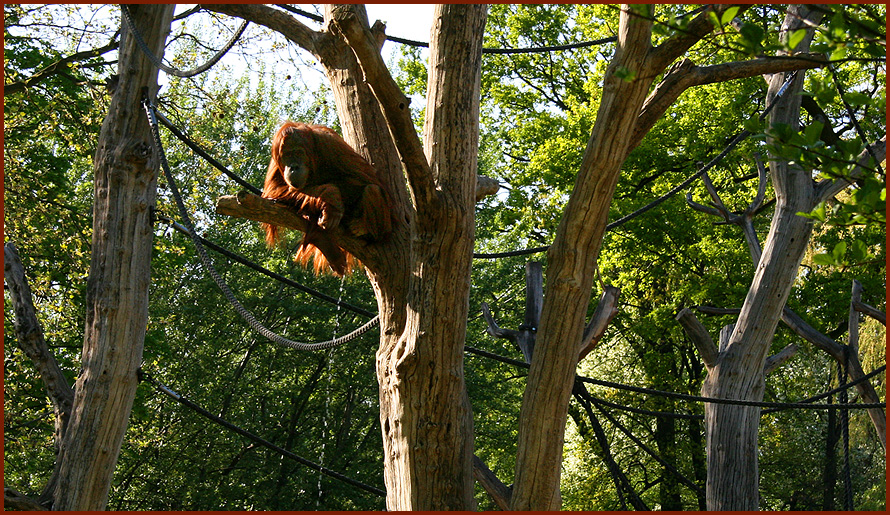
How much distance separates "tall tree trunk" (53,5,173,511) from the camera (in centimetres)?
455

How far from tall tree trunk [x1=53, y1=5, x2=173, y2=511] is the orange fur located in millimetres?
974

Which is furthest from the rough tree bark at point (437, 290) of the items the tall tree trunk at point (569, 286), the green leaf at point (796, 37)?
the green leaf at point (796, 37)

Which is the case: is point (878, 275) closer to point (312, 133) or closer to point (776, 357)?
point (776, 357)

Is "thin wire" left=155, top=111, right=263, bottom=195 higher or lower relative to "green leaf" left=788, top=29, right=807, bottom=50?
higher

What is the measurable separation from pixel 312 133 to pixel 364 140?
0.29 meters

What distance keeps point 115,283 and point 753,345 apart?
4.93m

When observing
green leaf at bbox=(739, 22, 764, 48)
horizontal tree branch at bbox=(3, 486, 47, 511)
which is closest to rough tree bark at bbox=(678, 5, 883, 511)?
horizontal tree branch at bbox=(3, 486, 47, 511)

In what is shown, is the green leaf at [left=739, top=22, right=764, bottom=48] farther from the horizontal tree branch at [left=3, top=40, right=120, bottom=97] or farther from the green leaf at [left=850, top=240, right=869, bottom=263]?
the horizontal tree branch at [left=3, top=40, right=120, bottom=97]

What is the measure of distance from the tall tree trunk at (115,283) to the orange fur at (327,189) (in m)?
0.97

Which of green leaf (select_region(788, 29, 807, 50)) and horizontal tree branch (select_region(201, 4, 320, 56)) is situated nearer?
green leaf (select_region(788, 29, 807, 50))

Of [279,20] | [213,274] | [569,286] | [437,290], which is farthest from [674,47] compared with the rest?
[213,274]

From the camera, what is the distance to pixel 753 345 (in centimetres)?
695

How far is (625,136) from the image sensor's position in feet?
10.0

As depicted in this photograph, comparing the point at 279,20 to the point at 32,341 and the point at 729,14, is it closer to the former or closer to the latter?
the point at 729,14
